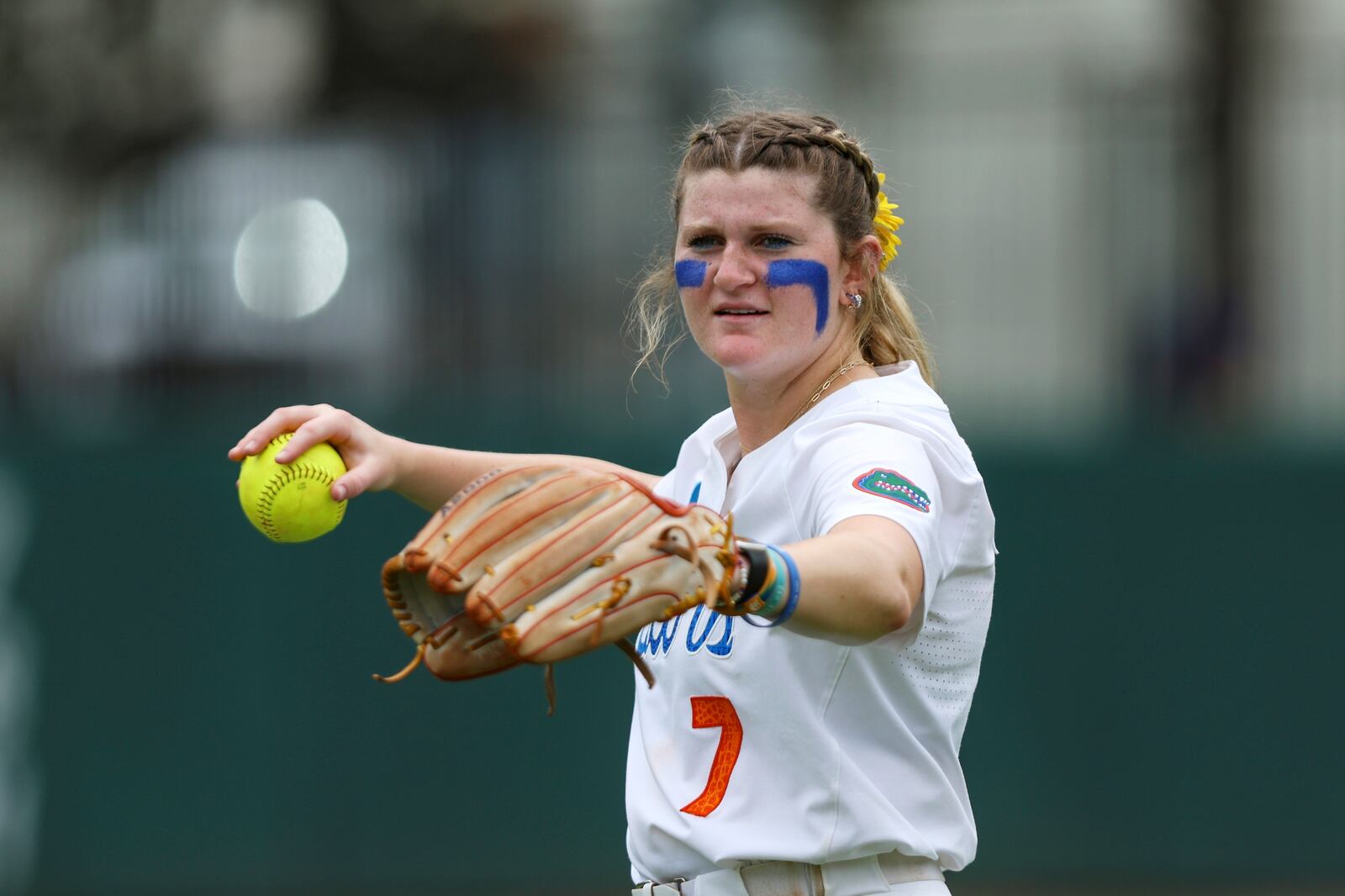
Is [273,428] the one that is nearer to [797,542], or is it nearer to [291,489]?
[291,489]

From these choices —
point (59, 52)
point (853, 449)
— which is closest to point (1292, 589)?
point (853, 449)

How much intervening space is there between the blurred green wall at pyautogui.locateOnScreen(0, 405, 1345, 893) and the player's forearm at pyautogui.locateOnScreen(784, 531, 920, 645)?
5.10 m

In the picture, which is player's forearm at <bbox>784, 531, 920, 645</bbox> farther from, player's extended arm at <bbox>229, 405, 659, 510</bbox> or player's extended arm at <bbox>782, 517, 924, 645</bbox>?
player's extended arm at <bbox>229, 405, 659, 510</bbox>

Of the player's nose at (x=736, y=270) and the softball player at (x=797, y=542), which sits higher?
the player's nose at (x=736, y=270)

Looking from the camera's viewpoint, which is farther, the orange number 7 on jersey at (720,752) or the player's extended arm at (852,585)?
the orange number 7 on jersey at (720,752)

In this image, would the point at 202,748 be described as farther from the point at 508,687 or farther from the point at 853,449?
the point at 853,449

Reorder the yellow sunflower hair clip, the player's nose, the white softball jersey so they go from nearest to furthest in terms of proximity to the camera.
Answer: the white softball jersey → the player's nose → the yellow sunflower hair clip

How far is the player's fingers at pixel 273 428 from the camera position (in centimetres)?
325

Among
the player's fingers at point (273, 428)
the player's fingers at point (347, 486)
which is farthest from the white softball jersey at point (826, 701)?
the player's fingers at point (273, 428)

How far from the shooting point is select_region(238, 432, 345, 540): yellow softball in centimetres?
324

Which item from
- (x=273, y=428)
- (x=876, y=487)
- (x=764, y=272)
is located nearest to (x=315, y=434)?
(x=273, y=428)

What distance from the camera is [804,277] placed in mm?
3213

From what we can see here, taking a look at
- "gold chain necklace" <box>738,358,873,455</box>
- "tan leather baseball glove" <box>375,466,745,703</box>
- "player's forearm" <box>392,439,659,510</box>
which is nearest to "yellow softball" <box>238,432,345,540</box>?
"player's forearm" <box>392,439,659,510</box>

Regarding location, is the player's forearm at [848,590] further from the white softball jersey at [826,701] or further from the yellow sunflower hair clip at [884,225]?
the yellow sunflower hair clip at [884,225]
